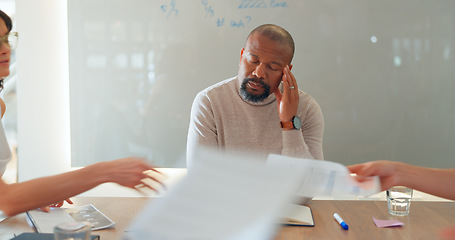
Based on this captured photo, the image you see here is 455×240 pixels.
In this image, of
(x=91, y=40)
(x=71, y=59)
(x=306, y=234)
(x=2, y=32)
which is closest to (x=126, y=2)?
(x=91, y=40)

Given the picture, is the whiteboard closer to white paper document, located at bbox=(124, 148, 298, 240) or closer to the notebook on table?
the notebook on table

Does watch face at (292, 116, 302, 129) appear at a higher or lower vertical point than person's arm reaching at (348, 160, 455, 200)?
higher

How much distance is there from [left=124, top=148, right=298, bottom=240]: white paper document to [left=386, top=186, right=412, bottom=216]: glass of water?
1056 mm

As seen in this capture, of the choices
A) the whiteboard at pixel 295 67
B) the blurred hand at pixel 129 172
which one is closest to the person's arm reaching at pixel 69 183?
the blurred hand at pixel 129 172

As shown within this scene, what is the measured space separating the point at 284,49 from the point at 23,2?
7.11 feet

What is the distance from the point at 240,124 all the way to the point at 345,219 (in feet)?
2.84

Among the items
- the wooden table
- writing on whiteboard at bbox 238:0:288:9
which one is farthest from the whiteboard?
the wooden table

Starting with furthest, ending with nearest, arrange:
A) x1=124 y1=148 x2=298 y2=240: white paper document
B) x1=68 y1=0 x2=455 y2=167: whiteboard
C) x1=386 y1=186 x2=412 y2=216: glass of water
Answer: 1. x1=68 y1=0 x2=455 y2=167: whiteboard
2. x1=386 y1=186 x2=412 y2=216: glass of water
3. x1=124 y1=148 x2=298 y2=240: white paper document

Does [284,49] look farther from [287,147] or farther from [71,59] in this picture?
[71,59]

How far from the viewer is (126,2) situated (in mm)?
3549

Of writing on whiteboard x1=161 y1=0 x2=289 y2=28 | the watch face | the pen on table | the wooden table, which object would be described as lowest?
the wooden table

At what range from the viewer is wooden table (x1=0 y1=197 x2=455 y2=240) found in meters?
1.42

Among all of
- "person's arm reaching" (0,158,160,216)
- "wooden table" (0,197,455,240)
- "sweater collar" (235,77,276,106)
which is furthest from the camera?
"sweater collar" (235,77,276,106)

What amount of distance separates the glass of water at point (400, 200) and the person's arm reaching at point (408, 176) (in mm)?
155
